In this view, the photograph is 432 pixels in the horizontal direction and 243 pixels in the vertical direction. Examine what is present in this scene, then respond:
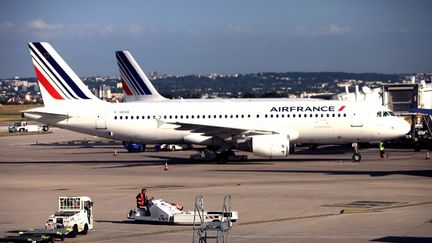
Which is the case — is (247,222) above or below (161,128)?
below

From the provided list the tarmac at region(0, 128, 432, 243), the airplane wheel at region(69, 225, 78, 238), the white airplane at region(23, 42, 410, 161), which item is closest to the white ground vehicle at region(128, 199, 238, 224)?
the tarmac at region(0, 128, 432, 243)

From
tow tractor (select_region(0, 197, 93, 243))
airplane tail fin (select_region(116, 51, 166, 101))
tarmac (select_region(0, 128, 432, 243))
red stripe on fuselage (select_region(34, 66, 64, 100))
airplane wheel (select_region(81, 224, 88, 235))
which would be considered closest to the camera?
tow tractor (select_region(0, 197, 93, 243))

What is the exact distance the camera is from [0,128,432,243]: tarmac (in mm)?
33344

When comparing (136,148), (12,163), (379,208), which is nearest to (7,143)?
(136,148)

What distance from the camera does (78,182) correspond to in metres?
53.7

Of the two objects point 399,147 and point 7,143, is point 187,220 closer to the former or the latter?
point 399,147

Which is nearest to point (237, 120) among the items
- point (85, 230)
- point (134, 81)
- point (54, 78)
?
point (54, 78)

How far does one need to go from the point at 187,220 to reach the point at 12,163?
129 feet

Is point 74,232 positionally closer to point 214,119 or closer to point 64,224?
point 64,224

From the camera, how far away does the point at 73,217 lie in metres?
33.1

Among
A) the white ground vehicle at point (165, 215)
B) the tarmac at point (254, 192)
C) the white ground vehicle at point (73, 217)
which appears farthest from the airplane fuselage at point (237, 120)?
the white ground vehicle at point (73, 217)

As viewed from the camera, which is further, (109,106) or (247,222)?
(109,106)

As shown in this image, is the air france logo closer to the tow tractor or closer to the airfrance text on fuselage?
the airfrance text on fuselage

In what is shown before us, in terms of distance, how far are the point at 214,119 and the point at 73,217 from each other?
3384 centimetres
